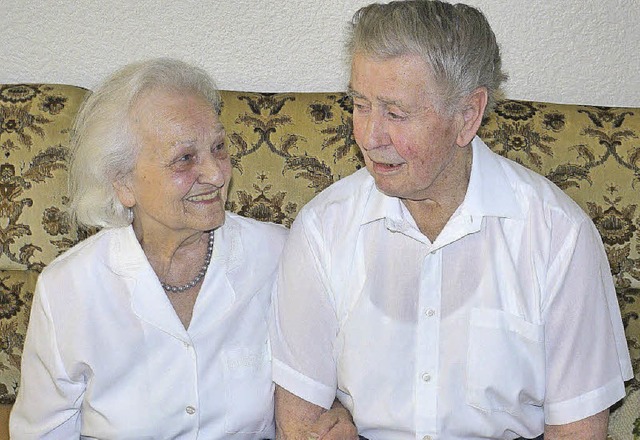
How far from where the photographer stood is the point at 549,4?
2521 millimetres

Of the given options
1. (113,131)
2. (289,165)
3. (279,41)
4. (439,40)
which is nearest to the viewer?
(439,40)

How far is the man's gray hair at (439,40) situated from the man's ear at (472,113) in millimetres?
17

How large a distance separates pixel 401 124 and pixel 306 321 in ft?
1.44

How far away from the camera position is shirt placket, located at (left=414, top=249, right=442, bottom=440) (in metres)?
1.81

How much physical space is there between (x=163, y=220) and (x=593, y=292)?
813 millimetres

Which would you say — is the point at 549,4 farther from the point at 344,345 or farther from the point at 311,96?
the point at 344,345

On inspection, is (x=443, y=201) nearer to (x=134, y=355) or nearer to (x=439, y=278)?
(x=439, y=278)

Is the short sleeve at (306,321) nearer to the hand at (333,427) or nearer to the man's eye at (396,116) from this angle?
the hand at (333,427)

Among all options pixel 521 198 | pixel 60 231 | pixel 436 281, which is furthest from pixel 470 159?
pixel 60 231

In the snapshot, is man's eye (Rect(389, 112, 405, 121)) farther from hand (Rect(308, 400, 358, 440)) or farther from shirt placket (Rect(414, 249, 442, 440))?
hand (Rect(308, 400, 358, 440))

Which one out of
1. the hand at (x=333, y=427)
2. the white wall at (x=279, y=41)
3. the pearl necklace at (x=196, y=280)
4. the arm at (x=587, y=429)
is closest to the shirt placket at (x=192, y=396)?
the pearl necklace at (x=196, y=280)

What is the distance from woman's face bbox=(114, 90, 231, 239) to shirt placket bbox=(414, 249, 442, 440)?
41 cm

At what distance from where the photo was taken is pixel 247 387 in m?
1.93

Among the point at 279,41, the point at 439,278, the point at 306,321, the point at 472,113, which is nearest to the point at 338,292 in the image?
the point at 306,321
